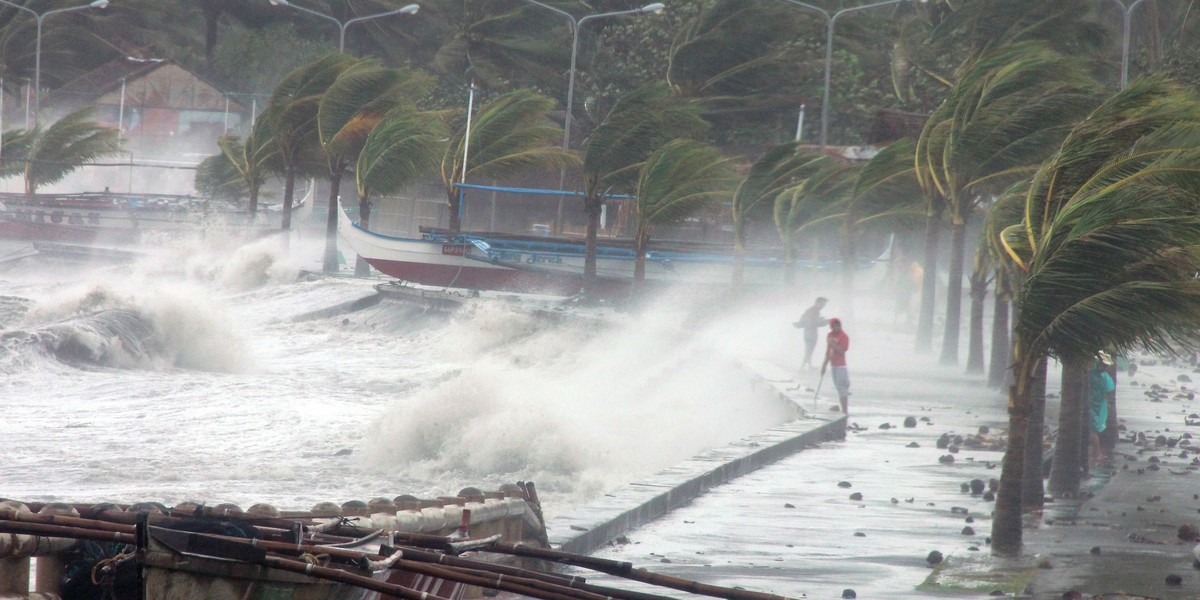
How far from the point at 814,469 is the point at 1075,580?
5143 millimetres

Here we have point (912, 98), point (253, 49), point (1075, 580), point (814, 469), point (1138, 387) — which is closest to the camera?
point (1075, 580)

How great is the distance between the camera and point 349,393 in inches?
1009

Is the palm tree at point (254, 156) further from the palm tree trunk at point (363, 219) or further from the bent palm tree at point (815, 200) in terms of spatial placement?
the bent palm tree at point (815, 200)

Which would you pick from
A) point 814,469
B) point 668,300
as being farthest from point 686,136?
point 814,469

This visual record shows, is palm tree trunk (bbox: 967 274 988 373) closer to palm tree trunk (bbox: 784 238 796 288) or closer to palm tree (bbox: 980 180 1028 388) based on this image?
palm tree (bbox: 980 180 1028 388)

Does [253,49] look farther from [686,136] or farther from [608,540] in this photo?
[608,540]

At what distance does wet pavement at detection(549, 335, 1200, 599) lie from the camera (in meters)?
9.15

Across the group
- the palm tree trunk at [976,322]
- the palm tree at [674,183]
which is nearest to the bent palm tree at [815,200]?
the palm tree at [674,183]

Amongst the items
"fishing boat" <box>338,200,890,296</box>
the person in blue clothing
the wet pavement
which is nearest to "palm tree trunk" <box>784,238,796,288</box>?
"fishing boat" <box>338,200,890,296</box>

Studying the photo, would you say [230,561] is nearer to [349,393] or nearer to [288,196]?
[349,393]

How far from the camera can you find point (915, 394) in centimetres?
2133

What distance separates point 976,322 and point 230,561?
2106 cm

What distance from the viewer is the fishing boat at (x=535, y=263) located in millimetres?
35844

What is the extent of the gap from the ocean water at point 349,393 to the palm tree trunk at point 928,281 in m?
2.81
